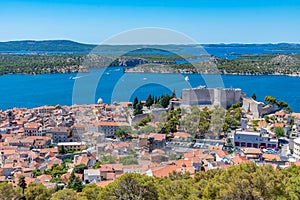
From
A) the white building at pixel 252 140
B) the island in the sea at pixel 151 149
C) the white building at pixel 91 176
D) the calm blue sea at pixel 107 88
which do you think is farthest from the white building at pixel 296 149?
the calm blue sea at pixel 107 88

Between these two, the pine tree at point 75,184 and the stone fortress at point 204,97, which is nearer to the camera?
the pine tree at point 75,184

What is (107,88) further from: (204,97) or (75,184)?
(75,184)

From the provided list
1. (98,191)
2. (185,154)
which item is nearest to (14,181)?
(98,191)

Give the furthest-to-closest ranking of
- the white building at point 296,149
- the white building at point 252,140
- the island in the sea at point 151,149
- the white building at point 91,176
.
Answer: the white building at point 252,140, the white building at point 296,149, the white building at point 91,176, the island in the sea at point 151,149

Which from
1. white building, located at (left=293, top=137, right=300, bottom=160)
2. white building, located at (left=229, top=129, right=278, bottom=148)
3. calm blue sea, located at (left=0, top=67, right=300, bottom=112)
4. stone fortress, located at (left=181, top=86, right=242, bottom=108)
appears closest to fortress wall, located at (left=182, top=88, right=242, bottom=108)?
stone fortress, located at (left=181, top=86, right=242, bottom=108)

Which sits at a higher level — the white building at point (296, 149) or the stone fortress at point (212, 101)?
the stone fortress at point (212, 101)

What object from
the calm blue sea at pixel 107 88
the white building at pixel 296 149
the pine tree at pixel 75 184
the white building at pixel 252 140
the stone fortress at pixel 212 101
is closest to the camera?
the pine tree at pixel 75 184

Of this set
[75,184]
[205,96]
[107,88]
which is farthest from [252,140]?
[107,88]

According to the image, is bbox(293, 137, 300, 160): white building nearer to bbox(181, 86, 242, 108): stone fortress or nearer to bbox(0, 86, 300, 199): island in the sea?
bbox(0, 86, 300, 199): island in the sea

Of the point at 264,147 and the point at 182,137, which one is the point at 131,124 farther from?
the point at 264,147

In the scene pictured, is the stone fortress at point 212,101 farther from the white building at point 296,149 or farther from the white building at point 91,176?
the white building at point 91,176
